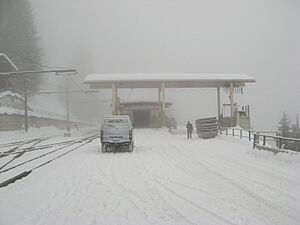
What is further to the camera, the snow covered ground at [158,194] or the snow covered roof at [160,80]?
the snow covered roof at [160,80]

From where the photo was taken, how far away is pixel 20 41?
4588 cm

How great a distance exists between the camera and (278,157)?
14.9 metres

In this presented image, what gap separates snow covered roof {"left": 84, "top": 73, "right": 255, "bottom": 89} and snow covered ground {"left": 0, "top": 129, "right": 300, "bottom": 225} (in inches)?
1265

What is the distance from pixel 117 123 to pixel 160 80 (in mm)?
25380

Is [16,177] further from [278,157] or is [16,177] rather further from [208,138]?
[208,138]

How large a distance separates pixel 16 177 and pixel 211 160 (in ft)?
24.1

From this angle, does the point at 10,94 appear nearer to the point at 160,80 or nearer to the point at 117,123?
the point at 160,80

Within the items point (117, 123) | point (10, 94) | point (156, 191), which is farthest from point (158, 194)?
point (10, 94)

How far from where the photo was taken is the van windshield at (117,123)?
21797 mm

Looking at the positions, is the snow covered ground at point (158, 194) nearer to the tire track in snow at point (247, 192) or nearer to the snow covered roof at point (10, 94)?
the tire track in snow at point (247, 192)

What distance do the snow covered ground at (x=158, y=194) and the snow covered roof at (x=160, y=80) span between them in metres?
32.1

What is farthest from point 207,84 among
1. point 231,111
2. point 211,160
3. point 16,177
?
point 16,177

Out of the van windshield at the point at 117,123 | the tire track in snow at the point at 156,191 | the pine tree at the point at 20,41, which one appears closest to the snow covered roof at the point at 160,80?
the pine tree at the point at 20,41

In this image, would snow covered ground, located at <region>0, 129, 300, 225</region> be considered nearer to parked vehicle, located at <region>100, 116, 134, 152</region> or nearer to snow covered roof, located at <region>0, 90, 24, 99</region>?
parked vehicle, located at <region>100, 116, 134, 152</region>
